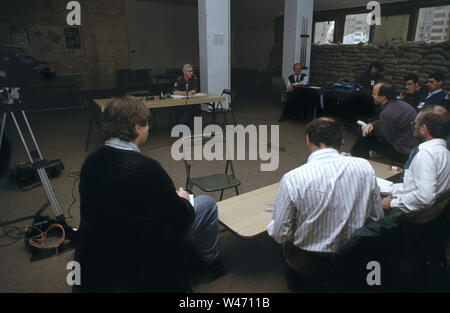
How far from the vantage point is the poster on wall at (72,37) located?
31.1 feet

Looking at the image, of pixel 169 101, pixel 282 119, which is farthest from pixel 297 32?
pixel 169 101

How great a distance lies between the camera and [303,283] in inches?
81.6

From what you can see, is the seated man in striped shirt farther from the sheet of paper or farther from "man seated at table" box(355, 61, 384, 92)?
"man seated at table" box(355, 61, 384, 92)

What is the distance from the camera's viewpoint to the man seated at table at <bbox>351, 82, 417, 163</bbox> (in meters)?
3.38

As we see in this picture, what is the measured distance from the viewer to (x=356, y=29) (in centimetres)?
988

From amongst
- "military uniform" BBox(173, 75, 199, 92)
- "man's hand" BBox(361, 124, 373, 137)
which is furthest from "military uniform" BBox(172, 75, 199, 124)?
"man's hand" BBox(361, 124, 373, 137)

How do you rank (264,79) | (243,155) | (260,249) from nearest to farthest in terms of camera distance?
(260,249) < (243,155) < (264,79)

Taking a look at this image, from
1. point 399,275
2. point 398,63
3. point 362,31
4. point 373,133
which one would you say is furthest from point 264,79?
point 399,275

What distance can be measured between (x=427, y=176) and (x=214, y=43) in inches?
283

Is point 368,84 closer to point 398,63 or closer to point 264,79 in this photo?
point 398,63

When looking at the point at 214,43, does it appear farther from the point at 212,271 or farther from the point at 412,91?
the point at 212,271

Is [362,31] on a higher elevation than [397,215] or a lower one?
higher

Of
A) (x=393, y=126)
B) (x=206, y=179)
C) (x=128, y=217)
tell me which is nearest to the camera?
(x=128, y=217)
